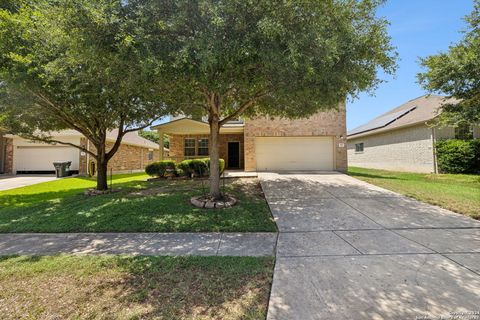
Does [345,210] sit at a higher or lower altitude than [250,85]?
lower

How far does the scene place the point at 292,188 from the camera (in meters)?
9.83

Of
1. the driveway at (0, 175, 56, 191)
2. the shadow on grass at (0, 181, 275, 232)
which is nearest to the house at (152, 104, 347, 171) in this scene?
→ the shadow on grass at (0, 181, 275, 232)

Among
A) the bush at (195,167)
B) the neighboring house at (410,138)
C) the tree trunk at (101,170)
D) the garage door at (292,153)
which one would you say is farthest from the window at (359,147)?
the tree trunk at (101,170)

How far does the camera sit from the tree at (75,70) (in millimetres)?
4914

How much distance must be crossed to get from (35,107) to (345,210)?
1107 cm

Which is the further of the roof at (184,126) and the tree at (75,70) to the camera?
the roof at (184,126)

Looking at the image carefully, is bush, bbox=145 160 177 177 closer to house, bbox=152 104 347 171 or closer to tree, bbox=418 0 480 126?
house, bbox=152 104 347 171

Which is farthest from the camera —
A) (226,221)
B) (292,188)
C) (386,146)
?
(386,146)

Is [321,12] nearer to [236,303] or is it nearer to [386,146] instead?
[236,303]

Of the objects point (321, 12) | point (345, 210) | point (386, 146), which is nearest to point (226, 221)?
point (345, 210)

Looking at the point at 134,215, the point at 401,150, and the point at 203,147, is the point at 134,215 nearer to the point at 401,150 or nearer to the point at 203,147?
the point at 203,147

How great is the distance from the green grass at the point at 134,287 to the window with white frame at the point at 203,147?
539 inches

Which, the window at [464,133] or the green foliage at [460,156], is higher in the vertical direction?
the window at [464,133]

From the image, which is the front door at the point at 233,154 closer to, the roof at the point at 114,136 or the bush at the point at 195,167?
the bush at the point at 195,167
